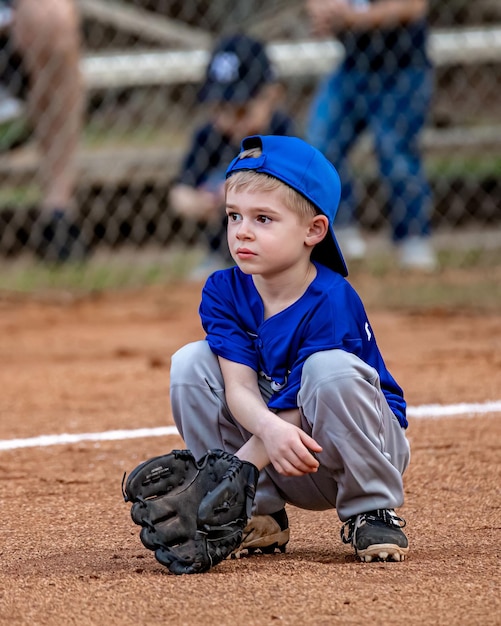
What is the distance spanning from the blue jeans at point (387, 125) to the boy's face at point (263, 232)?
13.4 feet

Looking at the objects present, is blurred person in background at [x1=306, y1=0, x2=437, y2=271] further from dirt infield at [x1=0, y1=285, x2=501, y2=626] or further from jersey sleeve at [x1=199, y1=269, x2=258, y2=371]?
jersey sleeve at [x1=199, y1=269, x2=258, y2=371]

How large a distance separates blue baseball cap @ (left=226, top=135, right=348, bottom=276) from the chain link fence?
436 cm

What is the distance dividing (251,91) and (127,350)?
6.18 feet

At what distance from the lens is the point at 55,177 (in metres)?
6.73

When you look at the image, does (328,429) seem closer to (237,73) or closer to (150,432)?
(150,432)

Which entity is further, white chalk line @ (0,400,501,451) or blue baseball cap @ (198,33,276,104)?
blue baseball cap @ (198,33,276,104)

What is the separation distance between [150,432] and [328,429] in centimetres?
137

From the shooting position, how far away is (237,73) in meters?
6.21

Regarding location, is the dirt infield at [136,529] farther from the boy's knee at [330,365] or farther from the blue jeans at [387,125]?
the blue jeans at [387,125]

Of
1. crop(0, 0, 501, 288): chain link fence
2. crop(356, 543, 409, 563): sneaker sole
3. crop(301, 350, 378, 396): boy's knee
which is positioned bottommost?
crop(0, 0, 501, 288): chain link fence

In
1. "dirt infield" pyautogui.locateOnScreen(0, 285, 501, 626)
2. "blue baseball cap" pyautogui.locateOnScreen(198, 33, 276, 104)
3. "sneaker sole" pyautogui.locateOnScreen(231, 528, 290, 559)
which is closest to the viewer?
"dirt infield" pyautogui.locateOnScreen(0, 285, 501, 626)

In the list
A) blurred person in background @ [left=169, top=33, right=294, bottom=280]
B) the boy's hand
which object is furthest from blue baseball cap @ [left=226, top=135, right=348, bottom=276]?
blurred person in background @ [left=169, top=33, right=294, bottom=280]

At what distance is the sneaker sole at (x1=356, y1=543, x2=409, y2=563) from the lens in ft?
7.79

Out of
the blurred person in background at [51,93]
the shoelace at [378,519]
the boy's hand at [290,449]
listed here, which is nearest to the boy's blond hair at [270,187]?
the boy's hand at [290,449]
